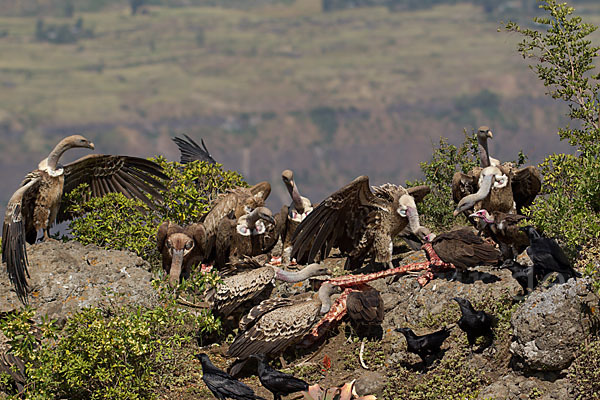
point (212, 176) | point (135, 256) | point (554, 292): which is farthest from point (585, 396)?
point (212, 176)

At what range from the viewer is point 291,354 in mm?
13922

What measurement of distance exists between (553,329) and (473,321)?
4.09 ft

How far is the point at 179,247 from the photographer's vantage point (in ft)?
51.6

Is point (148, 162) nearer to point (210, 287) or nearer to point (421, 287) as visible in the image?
point (210, 287)

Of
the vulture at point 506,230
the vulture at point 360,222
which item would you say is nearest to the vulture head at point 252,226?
the vulture at point 360,222

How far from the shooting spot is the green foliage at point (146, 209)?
16.8 metres

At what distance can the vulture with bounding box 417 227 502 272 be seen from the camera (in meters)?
13.4

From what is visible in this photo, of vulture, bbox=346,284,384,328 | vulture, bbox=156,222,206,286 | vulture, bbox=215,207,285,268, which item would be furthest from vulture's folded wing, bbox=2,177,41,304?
vulture, bbox=346,284,384,328

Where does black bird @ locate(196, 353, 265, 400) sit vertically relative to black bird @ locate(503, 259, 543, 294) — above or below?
below

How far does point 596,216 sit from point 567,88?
12.1ft

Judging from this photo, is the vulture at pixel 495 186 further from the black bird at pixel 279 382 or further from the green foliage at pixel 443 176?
the black bird at pixel 279 382

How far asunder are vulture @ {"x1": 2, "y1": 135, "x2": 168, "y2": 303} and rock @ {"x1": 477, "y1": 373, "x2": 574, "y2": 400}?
24.3 feet

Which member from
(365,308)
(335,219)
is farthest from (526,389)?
(335,219)

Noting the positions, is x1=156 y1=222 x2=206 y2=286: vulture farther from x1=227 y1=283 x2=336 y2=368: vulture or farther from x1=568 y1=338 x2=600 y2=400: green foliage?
x1=568 y1=338 x2=600 y2=400: green foliage
